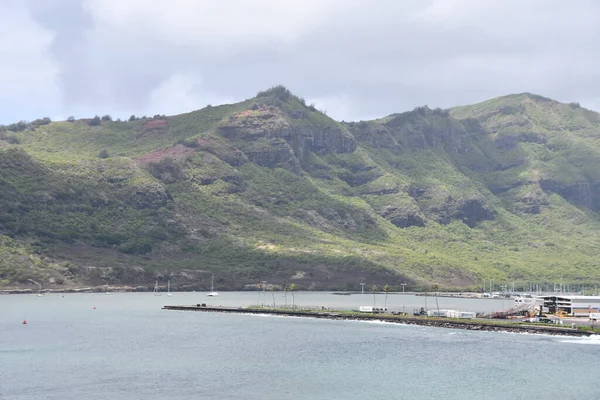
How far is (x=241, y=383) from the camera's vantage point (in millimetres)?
135625

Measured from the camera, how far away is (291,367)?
501 feet

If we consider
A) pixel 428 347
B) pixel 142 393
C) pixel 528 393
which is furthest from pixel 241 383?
pixel 428 347

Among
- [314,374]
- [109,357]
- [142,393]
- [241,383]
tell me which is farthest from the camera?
[109,357]

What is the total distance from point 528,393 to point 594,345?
58.8 m

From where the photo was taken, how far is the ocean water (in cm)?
12962

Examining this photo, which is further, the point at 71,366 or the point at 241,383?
the point at 71,366

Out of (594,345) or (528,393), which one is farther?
(594,345)

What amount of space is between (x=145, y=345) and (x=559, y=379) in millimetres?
78635

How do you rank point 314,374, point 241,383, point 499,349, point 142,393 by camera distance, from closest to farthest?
1. point 142,393
2. point 241,383
3. point 314,374
4. point 499,349

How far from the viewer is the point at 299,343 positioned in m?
187

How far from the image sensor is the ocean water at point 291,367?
129625 mm

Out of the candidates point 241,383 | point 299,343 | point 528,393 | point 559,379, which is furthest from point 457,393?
point 299,343

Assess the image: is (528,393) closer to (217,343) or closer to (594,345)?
(594,345)

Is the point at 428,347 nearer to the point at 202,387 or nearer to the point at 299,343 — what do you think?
the point at 299,343
